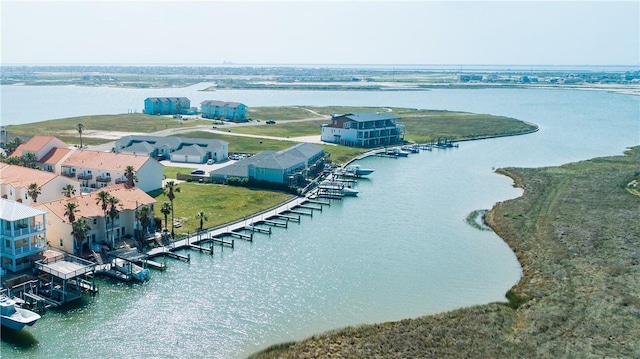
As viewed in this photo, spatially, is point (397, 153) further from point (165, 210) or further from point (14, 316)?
point (14, 316)

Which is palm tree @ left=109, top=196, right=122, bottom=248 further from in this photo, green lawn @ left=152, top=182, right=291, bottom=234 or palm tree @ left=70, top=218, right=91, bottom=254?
green lawn @ left=152, top=182, right=291, bottom=234

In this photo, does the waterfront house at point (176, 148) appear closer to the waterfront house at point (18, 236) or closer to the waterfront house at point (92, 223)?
the waterfront house at point (92, 223)

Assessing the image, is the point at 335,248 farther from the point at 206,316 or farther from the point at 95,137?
the point at 95,137

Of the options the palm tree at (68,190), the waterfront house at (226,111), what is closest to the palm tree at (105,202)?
the palm tree at (68,190)

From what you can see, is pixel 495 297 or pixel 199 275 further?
pixel 199 275

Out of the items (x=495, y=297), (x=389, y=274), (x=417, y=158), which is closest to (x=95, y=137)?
(x=417, y=158)

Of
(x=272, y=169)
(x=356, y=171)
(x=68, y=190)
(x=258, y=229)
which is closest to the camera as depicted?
(x=68, y=190)

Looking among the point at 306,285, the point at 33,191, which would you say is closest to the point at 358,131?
the point at 33,191
